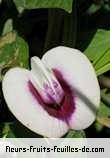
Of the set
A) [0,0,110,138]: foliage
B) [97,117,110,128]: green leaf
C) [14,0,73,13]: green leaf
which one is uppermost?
[14,0,73,13]: green leaf

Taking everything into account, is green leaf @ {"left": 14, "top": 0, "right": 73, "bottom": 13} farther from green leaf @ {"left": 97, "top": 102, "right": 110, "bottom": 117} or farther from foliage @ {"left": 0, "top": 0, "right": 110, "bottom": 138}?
green leaf @ {"left": 97, "top": 102, "right": 110, "bottom": 117}

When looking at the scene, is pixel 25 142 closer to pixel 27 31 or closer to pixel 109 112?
pixel 109 112

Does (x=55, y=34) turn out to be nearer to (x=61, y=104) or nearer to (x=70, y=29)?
(x=70, y=29)

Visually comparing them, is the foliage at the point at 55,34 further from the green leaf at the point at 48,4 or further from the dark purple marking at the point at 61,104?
the dark purple marking at the point at 61,104

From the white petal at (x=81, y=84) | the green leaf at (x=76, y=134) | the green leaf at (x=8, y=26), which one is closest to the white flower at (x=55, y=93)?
the white petal at (x=81, y=84)

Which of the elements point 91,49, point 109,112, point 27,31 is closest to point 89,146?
point 109,112

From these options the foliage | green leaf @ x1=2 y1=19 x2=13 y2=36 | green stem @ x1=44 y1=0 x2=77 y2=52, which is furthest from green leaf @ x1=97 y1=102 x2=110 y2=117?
green leaf @ x1=2 y1=19 x2=13 y2=36
